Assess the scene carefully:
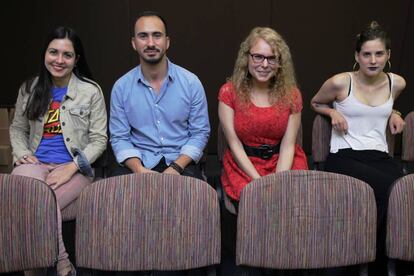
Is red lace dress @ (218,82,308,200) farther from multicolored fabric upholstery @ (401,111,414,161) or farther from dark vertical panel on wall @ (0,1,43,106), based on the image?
dark vertical panel on wall @ (0,1,43,106)

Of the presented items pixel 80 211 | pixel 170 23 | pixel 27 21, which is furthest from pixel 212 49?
pixel 80 211

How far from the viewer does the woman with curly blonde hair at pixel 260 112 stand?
2168 millimetres

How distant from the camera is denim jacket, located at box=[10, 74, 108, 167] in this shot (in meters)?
2.28

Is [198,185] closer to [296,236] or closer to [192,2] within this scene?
[296,236]

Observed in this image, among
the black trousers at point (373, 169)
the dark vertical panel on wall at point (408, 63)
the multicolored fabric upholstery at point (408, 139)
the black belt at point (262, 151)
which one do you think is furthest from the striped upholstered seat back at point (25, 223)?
the dark vertical panel on wall at point (408, 63)

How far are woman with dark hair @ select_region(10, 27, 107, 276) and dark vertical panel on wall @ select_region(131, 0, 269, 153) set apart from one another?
1.42 m

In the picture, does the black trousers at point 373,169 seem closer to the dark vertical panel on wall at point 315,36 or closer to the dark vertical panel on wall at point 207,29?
the dark vertical panel on wall at point 315,36

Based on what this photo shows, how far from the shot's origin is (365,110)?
2357mm

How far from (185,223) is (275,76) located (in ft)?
3.36

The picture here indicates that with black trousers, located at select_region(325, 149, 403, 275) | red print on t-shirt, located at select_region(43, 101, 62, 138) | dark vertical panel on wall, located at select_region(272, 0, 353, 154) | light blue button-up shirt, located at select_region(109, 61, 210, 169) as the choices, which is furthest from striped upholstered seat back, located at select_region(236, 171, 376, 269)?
dark vertical panel on wall, located at select_region(272, 0, 353, 154)

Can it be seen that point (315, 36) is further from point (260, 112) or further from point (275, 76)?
point (260, 112)

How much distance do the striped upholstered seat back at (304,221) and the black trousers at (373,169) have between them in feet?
1.44

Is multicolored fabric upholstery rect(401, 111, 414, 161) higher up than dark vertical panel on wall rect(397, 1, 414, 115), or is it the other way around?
dark vertical panel on wall rect(397, 1, 414, 115)

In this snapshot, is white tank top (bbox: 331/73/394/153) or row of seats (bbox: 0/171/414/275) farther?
white tank top (bbox: 331/73/394/153)
